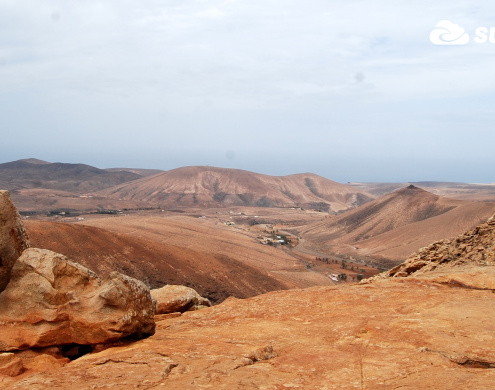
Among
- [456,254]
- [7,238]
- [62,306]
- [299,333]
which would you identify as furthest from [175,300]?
[456,254]

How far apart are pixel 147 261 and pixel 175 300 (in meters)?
22.9

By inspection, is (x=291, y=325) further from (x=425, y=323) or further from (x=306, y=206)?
(x=306, y=206)

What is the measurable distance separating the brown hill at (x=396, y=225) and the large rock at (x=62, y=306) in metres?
65.8

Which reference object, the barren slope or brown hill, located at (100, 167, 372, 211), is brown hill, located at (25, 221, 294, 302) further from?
brown hill, located at (100, 167, 372, 211)

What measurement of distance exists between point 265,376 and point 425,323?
476 centimetres

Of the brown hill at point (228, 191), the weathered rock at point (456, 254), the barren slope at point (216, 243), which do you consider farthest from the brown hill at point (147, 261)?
the brown hill at point (228, 191)

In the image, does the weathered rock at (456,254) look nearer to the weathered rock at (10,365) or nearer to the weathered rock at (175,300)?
the weathered rock at (175,300)

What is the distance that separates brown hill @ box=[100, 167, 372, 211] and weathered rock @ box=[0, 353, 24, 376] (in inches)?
5679

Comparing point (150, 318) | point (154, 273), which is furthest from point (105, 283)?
point (154, 273)

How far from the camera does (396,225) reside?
96188 mm

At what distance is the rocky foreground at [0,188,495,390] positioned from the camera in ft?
23.8

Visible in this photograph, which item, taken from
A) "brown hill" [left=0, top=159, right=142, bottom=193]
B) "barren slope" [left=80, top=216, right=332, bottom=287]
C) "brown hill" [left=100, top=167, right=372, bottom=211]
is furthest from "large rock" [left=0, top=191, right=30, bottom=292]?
"brown hill" [left=0, top=159, right=142, bottom=193]

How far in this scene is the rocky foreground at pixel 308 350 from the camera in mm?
7250

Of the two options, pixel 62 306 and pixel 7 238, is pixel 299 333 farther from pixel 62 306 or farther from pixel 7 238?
pixel 7 238
